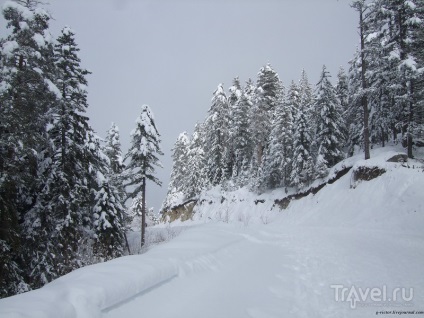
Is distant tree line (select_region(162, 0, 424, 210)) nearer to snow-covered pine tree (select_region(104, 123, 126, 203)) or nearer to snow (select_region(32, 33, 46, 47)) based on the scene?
snow-covered pine tree (select_region(104, 123, 126, 203))

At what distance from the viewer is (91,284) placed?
3648mm

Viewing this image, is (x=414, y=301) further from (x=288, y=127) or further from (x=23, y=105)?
(x=288, y=127)

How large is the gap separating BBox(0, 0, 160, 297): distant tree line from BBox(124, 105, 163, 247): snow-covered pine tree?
774cm

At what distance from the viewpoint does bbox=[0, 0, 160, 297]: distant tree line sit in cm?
943

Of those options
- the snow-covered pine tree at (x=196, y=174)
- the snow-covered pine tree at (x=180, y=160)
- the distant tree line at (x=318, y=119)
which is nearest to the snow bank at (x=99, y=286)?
the distant tree line at (x=318, y=119)

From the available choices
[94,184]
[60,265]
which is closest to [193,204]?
[94,184]

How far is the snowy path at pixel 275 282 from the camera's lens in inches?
158

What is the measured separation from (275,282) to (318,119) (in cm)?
2664

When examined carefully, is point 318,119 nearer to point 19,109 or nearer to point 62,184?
point 62,184

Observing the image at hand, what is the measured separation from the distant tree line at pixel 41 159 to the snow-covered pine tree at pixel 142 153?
7.74m

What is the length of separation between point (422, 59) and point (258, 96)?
21.2 metres

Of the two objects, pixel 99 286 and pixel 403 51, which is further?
pixel 403 51

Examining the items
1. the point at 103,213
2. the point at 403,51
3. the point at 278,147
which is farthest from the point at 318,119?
the point at 103,213

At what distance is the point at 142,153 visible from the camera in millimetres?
25688
